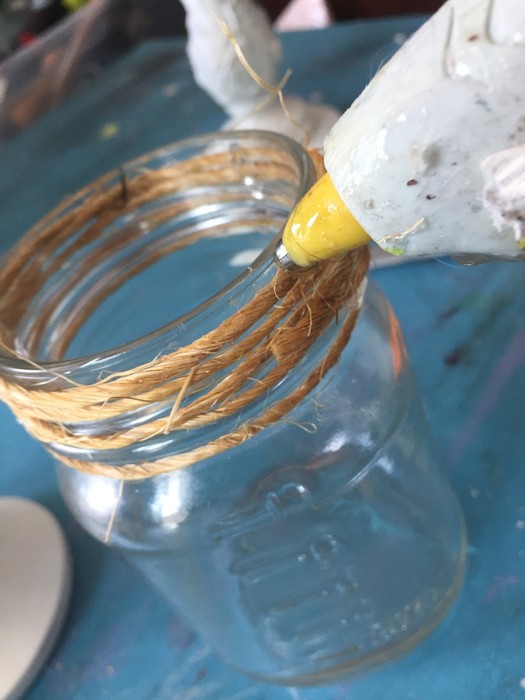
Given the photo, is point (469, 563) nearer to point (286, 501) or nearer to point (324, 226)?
point (286, 501)

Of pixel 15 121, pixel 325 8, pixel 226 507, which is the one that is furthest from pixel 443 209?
pixel 325 8

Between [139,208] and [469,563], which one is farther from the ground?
[139,208]

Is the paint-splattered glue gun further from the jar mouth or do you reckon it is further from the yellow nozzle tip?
the jar mouth

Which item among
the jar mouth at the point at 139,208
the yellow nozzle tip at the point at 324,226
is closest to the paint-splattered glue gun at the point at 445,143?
Result: the yellow nozzle tip at the point at 324,226

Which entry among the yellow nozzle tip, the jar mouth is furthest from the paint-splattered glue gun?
the jar mouth

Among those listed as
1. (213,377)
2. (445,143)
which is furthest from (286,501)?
(445,143)

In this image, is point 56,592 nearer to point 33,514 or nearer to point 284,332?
point 33,514
